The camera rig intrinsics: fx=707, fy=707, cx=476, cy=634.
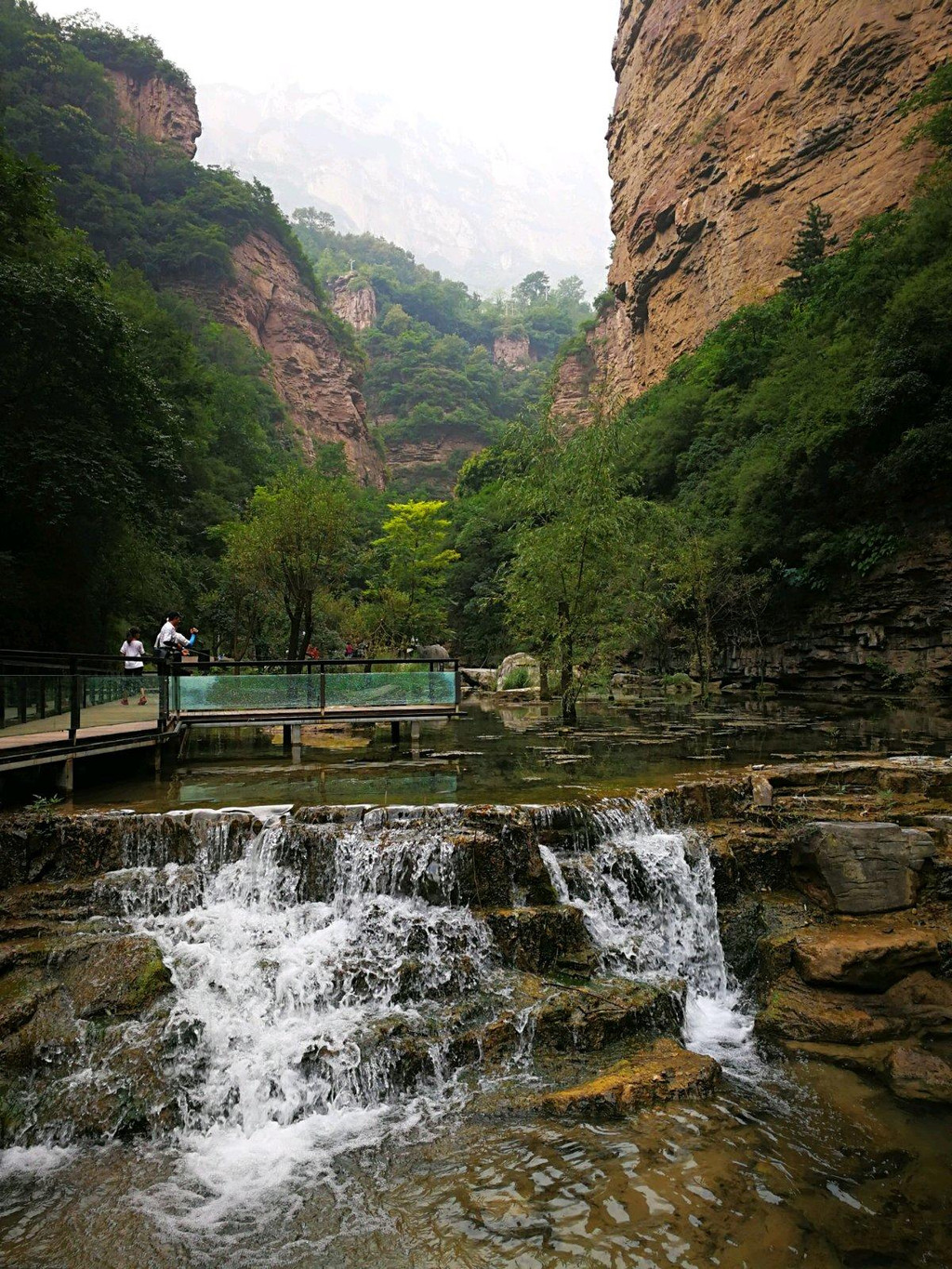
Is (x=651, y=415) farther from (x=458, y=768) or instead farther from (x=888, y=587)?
(x=458, y=768)

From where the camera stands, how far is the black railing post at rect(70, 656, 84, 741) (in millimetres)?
8836

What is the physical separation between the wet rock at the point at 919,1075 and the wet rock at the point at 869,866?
1.77 meters

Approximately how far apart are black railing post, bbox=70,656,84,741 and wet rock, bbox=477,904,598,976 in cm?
573

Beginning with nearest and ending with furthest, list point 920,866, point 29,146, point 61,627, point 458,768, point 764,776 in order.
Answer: point 920,866 → point 764,776 → point 458,768 → point 61,627 → point 29,146

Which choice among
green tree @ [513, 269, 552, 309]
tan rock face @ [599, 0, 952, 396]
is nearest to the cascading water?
tan rock face @ [599, 0, 952, 396]

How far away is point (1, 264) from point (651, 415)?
3181cm

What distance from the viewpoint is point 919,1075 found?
5320mm

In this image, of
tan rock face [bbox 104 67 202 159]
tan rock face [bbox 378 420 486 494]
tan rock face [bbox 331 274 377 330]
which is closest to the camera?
tan rock face [bbox 104 67 202 159]

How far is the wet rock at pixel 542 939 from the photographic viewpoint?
674cm

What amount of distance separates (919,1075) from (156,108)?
247 feet

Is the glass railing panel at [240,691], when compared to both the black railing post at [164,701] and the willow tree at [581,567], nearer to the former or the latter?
the black railing post at [164,701]

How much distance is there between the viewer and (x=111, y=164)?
50938 mm

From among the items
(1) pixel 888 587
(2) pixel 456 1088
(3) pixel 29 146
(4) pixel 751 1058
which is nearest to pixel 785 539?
(1) pixel 888 587

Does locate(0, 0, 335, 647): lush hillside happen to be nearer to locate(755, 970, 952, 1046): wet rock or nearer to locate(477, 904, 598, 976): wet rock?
locate(477, 904, 598, 976): wet rock
